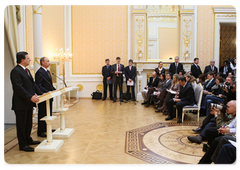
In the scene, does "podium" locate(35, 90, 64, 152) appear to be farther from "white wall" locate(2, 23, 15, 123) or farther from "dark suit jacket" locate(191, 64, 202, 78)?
"dark suit jacket" locate(191, 64, 202, 78)

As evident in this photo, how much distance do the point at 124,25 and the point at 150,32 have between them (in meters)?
1.21

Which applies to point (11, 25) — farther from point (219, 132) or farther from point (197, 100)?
point (197, 100)

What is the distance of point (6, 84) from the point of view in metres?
4.86

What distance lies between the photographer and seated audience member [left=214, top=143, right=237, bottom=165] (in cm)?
214

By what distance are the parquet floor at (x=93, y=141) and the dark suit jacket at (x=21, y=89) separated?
73 centimetres

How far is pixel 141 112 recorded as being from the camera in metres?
6.41

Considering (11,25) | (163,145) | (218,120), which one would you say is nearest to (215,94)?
(218,120)

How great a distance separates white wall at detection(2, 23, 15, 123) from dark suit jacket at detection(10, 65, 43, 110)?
5.73 feet

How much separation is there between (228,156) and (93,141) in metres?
2.25

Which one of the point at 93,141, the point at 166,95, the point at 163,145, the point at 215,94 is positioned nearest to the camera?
the point at 163,145

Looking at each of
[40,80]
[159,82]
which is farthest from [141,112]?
[40,80]

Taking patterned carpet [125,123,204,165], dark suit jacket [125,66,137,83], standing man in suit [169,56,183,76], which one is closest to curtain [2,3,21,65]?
patterned carpet [125,123,204,165]

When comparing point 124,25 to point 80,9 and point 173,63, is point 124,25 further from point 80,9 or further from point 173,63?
point 173,63

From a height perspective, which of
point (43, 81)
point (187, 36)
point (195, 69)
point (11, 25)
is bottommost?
point (43, 81)
